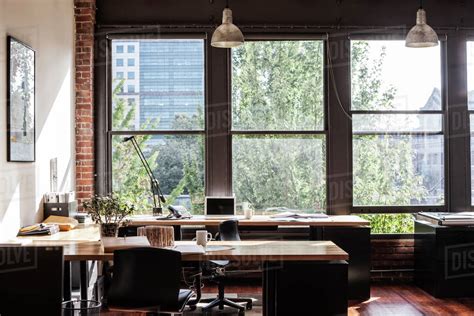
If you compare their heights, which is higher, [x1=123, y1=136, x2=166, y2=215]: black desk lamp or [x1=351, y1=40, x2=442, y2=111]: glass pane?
[x1=351, y1=40, x2=442, y2=111]: glass pane

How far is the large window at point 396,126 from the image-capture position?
6.77 m

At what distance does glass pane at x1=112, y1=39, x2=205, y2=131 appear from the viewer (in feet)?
22.3

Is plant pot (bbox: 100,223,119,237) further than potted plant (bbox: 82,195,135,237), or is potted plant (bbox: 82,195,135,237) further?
plant pot (bbox: 100,223,119,237)

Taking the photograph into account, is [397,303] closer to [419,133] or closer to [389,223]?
[389,223]

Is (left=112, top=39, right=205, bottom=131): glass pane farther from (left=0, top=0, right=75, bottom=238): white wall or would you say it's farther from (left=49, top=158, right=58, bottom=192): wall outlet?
(left=49, top=158, right=58, bottom=192): wall outlet

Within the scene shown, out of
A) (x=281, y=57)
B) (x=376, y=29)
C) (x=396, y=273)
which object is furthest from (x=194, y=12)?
(x=396, y=273)

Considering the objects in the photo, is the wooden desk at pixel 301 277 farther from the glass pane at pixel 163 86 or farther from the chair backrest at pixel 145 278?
the glass pane at pixel 163 86

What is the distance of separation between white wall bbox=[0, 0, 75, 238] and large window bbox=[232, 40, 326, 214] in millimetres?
1734

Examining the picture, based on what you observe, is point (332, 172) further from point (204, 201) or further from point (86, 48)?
point (86, 48)

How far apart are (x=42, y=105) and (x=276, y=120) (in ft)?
8.05

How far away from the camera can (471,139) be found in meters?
6.82

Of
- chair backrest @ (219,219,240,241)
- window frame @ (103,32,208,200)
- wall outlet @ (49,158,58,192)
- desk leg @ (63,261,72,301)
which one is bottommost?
desk leg @ (63,261,72,301)

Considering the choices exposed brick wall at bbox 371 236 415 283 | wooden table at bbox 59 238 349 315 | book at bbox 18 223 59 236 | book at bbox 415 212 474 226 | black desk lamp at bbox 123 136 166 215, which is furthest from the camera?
exposed brick wall at bbox 371 236 415 283

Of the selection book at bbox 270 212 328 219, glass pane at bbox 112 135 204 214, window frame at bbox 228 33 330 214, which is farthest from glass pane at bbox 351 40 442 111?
glass pane at bbox 112 135 204 214
